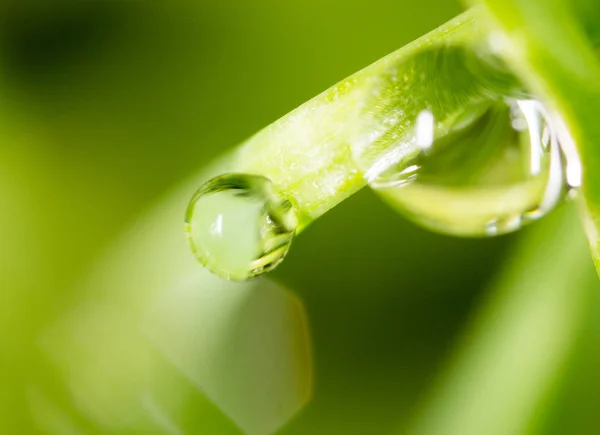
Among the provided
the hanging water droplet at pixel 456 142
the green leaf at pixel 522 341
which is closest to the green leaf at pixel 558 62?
the hanging water droplet at pixel 456 142

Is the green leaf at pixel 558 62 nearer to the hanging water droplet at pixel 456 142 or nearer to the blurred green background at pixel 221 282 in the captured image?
the hanging water droplet at pixel 456 142

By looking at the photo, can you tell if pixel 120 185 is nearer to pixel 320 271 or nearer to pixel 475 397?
pixel 320 271

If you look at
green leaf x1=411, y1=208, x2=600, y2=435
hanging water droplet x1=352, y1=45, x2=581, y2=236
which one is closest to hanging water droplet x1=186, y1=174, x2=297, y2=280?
hanging water droplet x1=352, y1=45, x2=581, y2=236

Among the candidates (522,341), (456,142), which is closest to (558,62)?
(456,142)

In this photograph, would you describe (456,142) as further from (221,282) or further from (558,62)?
(221,282)

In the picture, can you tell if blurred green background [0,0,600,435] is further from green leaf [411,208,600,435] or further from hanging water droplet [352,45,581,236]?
hanging water droplet [352,45,581,236]

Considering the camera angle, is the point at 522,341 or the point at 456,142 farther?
the point at 522,341

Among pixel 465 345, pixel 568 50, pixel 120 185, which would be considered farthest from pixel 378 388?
pixel 568 50
